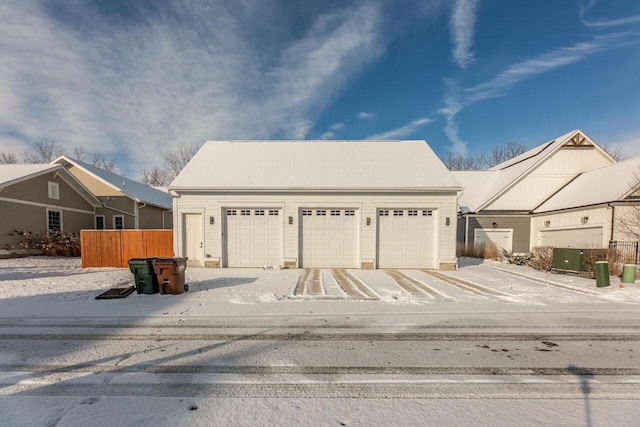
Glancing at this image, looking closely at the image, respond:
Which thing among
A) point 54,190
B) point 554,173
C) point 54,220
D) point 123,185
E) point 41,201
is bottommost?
point 54,220

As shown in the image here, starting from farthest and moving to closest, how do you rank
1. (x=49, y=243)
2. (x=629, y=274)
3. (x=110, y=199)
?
(x=110, y=199), (x=49, y=243), (x=629, y=274)

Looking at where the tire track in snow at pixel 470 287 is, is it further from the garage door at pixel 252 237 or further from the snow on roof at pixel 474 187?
the snow on roof at pixel 474 187

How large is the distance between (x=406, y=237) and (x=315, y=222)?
12.9 feet

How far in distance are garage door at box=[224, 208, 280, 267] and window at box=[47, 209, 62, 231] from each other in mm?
12388

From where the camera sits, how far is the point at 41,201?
1516 centimetres

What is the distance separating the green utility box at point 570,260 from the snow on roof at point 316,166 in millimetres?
4400

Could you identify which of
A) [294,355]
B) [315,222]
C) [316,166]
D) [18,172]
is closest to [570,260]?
[315,222]

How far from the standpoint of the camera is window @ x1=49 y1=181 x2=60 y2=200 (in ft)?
51.5

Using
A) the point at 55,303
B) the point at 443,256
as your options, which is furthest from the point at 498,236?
the point at 55,303

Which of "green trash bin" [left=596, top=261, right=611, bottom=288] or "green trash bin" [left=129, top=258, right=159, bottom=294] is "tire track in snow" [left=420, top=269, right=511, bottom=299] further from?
"green trash bin" [left=129, top=258, right=159, bottom=294]

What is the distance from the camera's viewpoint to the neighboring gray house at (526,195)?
56.3 ft

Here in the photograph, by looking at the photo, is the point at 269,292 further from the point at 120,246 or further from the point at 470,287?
the point at 120,246

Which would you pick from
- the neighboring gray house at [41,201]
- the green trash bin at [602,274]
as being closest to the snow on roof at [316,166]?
the green trash bin at [602,274]

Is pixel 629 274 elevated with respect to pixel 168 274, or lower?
lower
